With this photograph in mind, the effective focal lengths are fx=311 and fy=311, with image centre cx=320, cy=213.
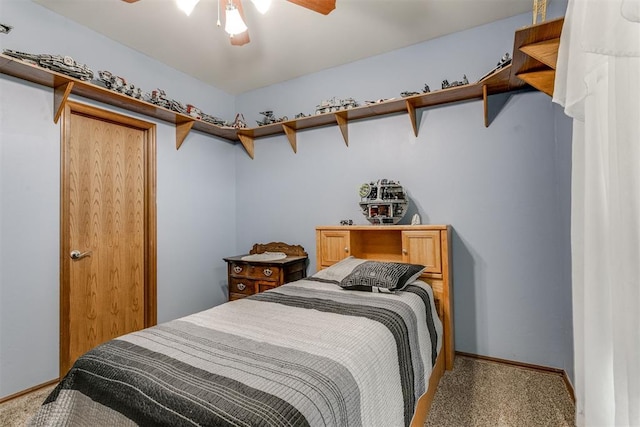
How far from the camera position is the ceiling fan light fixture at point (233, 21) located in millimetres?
1703

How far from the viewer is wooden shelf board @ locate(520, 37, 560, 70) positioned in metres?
1.51

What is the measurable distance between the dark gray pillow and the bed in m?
0.22

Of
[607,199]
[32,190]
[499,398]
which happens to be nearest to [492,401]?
[499,398]

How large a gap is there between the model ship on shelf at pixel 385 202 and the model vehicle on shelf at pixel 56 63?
2275mm

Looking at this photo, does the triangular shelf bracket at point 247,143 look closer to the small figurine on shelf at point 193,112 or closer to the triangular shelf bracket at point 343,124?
the small figurine on shelf at point 193,112

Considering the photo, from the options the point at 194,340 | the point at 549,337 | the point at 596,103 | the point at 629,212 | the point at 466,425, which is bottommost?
the point at 466,425

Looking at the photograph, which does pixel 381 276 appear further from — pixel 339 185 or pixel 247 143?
pixel 247 143

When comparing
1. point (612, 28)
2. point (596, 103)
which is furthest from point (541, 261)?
point (612, 28)

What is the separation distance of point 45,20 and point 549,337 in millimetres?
4355

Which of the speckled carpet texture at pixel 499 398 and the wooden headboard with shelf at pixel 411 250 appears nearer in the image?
the speckled carpet texture at pixel 499 398

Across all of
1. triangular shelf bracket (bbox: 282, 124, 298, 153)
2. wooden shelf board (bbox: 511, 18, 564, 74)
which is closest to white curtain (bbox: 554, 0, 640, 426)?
wooden shelf board (bbox: 511, 18, 564, 74)

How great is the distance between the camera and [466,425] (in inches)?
68.6

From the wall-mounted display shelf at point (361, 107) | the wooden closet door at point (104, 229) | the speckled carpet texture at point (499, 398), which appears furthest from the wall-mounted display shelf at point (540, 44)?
the wooden closet door at point (104, 229)

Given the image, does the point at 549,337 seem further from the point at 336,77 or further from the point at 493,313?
the point at 336,77
